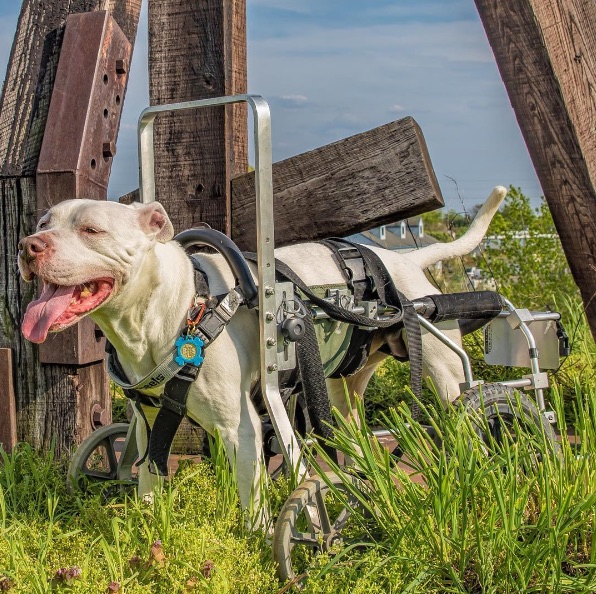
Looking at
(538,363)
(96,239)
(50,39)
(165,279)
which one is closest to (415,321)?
(538,363)

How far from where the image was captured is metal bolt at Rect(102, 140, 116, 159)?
384cm

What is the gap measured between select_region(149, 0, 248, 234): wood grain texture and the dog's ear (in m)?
1.18

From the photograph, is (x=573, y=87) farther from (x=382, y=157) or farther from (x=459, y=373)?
(x=459, y=373)

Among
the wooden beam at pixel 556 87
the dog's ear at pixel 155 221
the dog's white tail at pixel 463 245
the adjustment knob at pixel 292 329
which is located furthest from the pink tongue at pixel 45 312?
the wooden beam at pixel 556 87

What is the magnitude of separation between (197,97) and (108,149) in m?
0.51

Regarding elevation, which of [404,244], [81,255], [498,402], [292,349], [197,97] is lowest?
[498,402]

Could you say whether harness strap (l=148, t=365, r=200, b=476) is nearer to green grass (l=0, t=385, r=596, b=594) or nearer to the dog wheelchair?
green grass (l=0, t=385, r=596, b=594)

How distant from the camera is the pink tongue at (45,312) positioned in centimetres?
270

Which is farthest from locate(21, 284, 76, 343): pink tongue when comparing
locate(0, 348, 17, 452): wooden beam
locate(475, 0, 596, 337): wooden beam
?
locate(475, 0, 596, 337): wooden beam

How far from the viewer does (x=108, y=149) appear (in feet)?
12.6

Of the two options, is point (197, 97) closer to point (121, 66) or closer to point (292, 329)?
point (121, 66)

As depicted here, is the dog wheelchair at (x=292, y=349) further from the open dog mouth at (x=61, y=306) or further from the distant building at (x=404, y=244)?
the distant building at (x=404, y=244)

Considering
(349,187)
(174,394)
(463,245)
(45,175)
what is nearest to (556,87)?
(463,245)

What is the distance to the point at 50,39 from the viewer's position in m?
3.87
